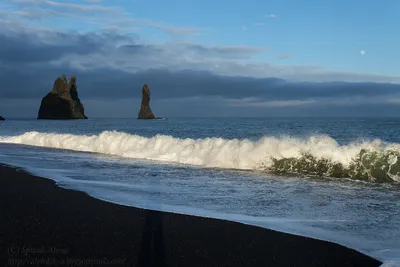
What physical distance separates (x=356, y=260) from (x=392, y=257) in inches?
17.8

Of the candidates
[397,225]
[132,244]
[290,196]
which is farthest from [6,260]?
[290,196]

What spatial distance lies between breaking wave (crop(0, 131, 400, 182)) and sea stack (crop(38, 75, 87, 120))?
157324 mm

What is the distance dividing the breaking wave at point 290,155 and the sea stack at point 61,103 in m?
157

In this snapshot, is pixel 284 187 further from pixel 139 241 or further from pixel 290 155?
pixel 139 241

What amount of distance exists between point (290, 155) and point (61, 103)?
168 m

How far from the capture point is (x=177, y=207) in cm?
738

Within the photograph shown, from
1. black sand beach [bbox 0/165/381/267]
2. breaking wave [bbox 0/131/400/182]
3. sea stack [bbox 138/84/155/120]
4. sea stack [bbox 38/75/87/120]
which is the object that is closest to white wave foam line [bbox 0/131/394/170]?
breaking wave [bbox 0/131/400/182]

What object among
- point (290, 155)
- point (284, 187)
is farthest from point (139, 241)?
point (290, 155)

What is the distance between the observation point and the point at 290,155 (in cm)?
1501

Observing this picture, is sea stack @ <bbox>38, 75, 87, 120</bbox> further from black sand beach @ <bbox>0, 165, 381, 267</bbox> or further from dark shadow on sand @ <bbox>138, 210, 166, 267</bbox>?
dark shadow on sand @ <bbox>138, 210, 166, 267</bbox>

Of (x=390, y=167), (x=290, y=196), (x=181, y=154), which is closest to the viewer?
(x=290, y=196)

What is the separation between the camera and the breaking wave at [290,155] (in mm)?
12637

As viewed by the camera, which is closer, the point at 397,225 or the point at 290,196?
the point at 397,225

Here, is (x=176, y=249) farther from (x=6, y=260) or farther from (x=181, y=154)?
(x=181, y=154)
